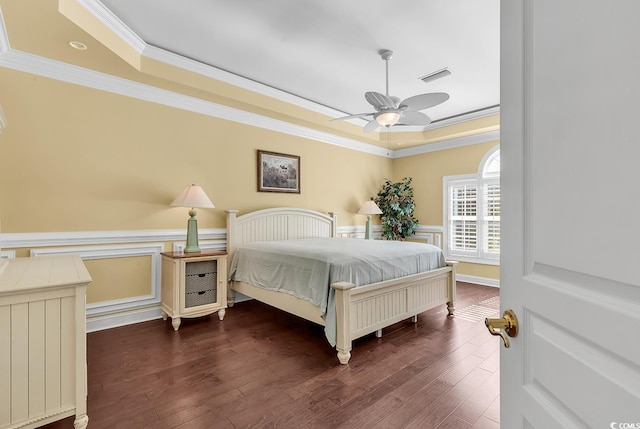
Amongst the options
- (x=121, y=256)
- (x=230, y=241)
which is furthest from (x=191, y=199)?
(x=121, y=256)

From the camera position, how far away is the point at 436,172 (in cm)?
593

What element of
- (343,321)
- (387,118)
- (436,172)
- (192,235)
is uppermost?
(387,118)

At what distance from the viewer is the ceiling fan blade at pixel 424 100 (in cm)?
290

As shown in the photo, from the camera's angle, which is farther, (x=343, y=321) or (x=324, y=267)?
(x=324, y=267)

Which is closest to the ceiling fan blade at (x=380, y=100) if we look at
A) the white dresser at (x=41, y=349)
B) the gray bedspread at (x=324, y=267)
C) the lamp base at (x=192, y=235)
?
the gray bedspread at (x=324, y=267)

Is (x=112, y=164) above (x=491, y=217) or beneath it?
above

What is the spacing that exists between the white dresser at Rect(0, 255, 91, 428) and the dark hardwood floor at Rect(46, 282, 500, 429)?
277 millimetres

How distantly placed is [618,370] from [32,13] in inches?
136

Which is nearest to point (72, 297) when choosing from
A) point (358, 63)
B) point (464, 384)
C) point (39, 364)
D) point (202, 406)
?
point (39, 364)

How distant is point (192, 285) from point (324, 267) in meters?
1.58

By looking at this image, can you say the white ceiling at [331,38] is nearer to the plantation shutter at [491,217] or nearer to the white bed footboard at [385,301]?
the plantation shutter at [491,217]

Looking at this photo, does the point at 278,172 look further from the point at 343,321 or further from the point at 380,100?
the point at 343,321

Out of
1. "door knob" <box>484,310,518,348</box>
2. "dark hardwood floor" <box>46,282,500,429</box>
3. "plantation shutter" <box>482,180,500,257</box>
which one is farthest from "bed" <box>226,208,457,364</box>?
"plantation shutter" <box>482,180,500,257</box>

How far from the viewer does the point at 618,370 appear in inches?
19.8
